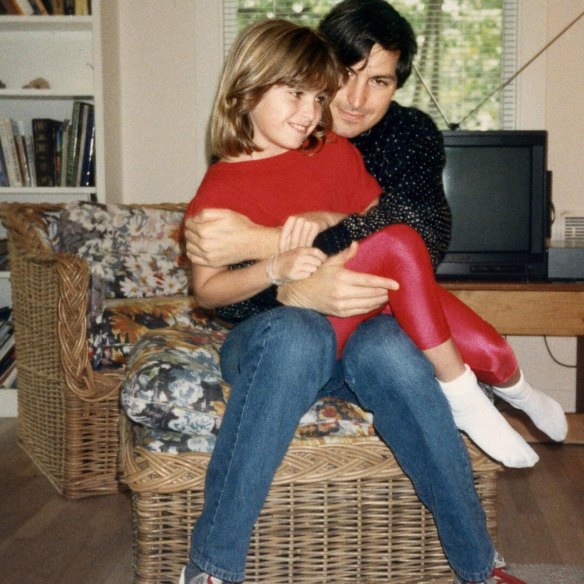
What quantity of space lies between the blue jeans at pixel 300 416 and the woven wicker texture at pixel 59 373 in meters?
0.76

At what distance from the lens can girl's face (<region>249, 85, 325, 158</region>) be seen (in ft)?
5.01

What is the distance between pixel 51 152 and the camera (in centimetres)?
304

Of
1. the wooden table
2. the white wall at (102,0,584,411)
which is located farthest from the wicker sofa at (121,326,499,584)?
the white wall at (102,0,584,411)

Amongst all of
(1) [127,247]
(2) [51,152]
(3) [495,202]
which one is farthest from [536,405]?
(2) [51,152]

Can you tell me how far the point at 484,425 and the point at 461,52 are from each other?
7.00 feet

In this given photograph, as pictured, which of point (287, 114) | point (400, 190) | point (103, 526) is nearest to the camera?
point (287, 114)

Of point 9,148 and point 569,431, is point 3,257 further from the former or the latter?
point 569,431

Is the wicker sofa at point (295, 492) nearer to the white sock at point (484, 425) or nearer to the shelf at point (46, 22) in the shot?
the white sock at point (484, 425)

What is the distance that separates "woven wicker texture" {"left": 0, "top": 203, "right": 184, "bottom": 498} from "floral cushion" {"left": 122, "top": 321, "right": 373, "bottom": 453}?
56cm

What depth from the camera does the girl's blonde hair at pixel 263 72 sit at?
1492 mm

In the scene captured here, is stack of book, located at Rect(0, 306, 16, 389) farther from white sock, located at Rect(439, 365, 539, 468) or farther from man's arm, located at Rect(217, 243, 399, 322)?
white sock, located at Rect(439, 365, 539, 468)

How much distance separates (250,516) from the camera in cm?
133

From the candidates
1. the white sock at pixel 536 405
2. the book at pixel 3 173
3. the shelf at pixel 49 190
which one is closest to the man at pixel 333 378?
the white sock at pixel 536 405

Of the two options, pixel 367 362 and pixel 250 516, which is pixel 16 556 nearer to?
pixel 250 516
